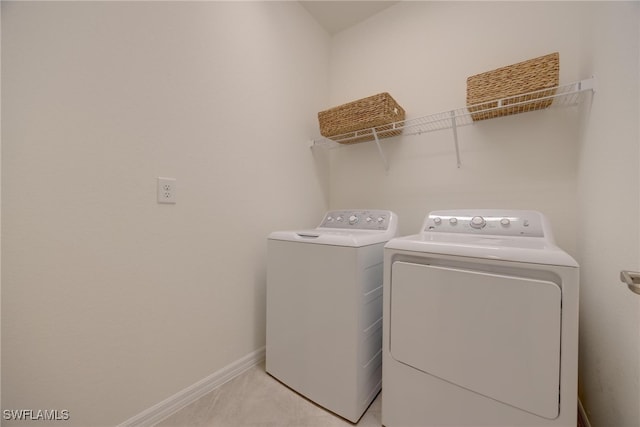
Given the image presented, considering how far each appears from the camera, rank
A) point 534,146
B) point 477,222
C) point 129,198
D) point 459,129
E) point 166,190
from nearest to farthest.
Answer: point 129,198 → point 166,190 → point 477,222 → point 534,146 → point 459,129

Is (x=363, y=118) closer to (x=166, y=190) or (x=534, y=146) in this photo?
(x=534, y=146)

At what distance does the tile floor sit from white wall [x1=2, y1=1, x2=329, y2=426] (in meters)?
0.14

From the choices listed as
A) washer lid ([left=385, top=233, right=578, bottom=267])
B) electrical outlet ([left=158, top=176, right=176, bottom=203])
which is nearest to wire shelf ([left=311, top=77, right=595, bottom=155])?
washer lid ([left=385, top=233, right=578, bottom=267])

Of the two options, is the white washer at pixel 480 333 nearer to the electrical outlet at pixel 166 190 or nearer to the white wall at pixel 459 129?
the white wall at pixel 459 129

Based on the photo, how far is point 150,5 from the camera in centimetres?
110

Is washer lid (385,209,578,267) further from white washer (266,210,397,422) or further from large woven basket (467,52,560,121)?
large woven basket (467,52,560,121)

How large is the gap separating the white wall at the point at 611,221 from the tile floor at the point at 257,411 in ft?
2.91

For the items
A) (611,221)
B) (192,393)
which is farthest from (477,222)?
(192,393)

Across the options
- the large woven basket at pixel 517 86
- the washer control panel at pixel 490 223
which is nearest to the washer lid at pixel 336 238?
the washer control panel at pixel 490 223

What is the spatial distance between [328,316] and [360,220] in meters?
0.67

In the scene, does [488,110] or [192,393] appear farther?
[488,110]

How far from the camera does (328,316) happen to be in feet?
3.92

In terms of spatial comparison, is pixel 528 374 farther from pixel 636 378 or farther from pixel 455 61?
pixel 455 61

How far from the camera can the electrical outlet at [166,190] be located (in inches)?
44.6
